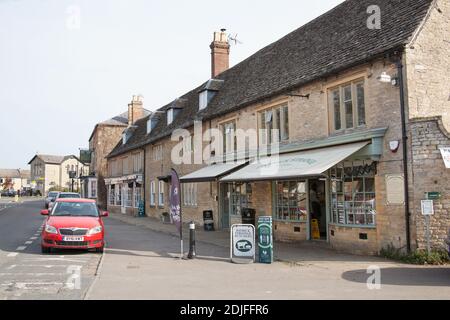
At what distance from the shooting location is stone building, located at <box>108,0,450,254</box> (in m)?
11.5

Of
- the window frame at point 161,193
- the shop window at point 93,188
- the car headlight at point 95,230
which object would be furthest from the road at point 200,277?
the shop window at point 93,188

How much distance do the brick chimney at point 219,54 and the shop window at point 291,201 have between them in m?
14.0

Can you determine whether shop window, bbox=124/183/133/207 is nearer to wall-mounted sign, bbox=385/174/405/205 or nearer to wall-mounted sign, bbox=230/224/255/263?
wall-mounted sign, bbox=230/224/255/263

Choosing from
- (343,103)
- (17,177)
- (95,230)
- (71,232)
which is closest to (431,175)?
(343,103)

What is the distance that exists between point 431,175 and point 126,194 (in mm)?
31311

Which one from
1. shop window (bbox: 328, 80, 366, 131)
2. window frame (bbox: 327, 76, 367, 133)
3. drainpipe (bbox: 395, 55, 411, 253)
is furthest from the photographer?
shop window (bbox: 328, 80, 366, 131)

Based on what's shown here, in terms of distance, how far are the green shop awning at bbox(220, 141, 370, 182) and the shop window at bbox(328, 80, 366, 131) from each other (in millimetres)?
811

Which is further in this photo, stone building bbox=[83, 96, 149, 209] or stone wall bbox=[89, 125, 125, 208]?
Answer: stone wall bbox=[89, 125, 125, 208]

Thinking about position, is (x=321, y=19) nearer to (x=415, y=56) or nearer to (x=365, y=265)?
(x=415, y=56)

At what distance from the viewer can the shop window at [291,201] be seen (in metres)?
15.6

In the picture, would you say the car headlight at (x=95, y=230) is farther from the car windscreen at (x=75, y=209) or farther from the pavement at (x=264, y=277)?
the car windscreen at (x=75, y=209)

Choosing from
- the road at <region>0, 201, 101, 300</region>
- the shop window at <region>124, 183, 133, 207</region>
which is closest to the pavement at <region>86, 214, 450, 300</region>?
the road at <region>0, 201, 101, 300</region>

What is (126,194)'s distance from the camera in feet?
129
